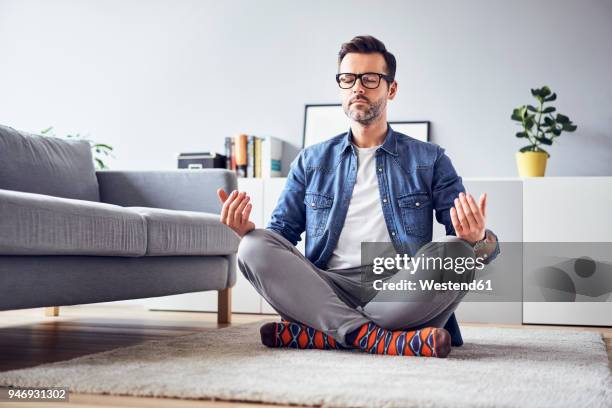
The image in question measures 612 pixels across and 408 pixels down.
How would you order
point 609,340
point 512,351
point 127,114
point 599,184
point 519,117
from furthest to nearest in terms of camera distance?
1. point 127,114
2. point 519,117
3. point 599,184
4. point 609,340
5. point 512,351

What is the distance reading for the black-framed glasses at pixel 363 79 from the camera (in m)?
2.14

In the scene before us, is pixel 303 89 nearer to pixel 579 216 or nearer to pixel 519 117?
pixel 519 117

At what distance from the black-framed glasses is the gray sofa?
2.69ft

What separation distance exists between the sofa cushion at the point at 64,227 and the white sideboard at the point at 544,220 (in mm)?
1758

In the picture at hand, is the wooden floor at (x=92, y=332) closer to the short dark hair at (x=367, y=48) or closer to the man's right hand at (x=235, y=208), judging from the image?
the man's right hand at (x=235, y=208)

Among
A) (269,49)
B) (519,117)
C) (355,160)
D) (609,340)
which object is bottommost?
(609,340)

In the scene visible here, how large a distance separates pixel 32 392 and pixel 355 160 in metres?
1.20

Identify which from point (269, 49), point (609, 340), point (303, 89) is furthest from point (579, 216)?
point (269, 49)

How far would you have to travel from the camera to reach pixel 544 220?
3.40m

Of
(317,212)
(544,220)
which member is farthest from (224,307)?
(544,220)

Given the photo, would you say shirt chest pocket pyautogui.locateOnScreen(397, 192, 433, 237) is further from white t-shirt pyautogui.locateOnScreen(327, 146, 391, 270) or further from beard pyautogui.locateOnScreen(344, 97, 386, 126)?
beard pyautogui.locateOnScreen(344, 97, 386, 126)

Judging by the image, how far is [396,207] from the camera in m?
2.15

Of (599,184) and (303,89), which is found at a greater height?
(303,89)

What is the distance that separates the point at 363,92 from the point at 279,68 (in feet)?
7.06
